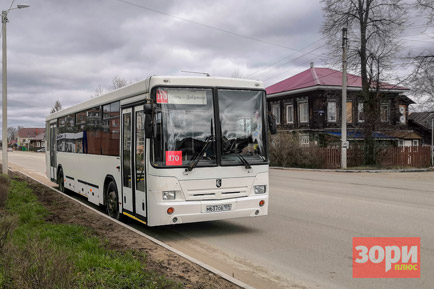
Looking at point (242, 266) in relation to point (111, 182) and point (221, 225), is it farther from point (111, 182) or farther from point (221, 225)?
point (111, 182)

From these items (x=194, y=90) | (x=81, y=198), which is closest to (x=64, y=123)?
(x=81, y=198)

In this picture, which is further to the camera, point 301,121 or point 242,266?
point 301,121

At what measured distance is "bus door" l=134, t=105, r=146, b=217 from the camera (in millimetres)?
8310

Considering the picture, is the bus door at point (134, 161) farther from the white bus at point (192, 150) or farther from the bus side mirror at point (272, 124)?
the bus side mirror at point (272, 124)

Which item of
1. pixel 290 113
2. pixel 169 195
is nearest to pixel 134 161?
pixel 169 195

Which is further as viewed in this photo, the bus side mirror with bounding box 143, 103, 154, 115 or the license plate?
the license plate

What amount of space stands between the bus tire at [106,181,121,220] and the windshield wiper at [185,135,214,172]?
261 centimetres

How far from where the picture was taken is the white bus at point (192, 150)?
7.87 metres

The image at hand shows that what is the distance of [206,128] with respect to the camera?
812 centimetres

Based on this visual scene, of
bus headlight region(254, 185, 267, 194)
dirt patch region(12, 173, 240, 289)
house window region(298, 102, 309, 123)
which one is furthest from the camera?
house window region(298, 102, 309, 123)

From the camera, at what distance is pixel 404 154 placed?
30594 millimetres

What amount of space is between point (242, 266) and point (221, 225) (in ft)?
10.4

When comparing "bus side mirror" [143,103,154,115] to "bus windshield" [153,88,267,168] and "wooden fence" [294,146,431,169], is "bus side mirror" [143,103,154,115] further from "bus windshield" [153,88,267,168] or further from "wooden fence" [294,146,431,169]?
"wooden fence" [294,146,431,169]

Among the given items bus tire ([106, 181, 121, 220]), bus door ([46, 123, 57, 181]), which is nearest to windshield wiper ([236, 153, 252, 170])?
bus tire ([106, 181, 121, 220])
